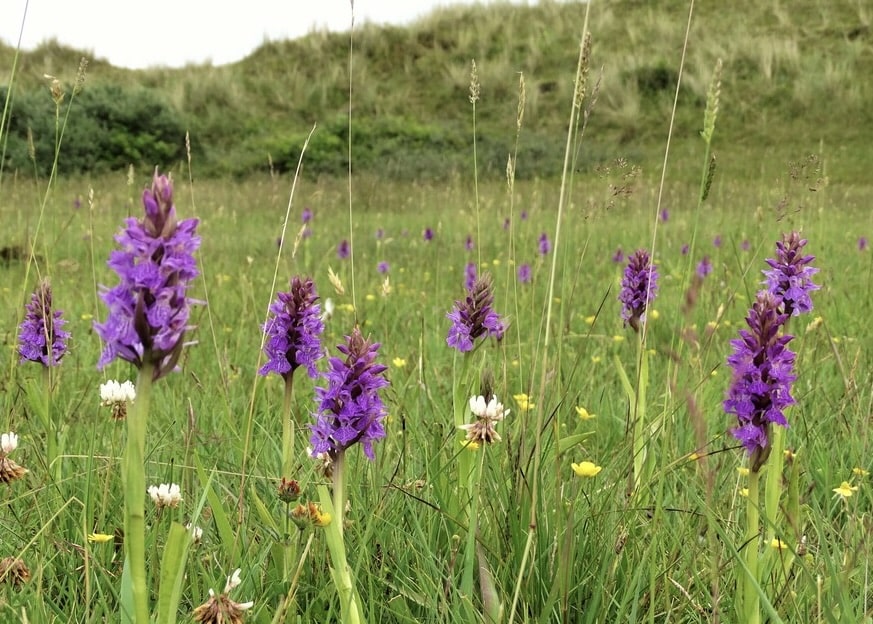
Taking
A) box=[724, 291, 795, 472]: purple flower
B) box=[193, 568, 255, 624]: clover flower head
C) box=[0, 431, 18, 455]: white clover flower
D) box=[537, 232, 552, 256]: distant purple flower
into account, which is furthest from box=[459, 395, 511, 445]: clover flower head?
box=[537, 232, 552, 256]: distant purple flower

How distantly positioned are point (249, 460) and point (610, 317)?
277cm

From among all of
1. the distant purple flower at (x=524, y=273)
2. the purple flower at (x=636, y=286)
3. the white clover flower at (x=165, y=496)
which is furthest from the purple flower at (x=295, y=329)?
the distant purple flower at (x=524, y=273)

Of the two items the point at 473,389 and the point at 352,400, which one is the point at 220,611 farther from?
the point at 473,389

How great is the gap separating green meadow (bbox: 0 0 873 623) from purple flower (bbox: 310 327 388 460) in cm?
6

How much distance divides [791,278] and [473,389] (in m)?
0.79

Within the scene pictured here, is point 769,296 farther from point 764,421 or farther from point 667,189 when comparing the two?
point 667,189

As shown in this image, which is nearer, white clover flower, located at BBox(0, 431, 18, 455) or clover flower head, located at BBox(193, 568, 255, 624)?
clover flower head, located at BBox(193, 568, 255, 624)

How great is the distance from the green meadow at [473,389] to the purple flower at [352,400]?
2.5 inches

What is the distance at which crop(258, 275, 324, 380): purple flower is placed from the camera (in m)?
1.51

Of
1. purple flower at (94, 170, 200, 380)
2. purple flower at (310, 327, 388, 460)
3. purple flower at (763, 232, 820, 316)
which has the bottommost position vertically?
purple flower at (310, 327, 388, 460)

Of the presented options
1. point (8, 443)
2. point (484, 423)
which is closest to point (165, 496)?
point (8, 443)

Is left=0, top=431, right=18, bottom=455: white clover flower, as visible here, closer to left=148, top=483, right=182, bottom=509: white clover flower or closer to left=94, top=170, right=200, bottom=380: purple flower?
left=148, top=483, right=182, bottom=509: white clover flower

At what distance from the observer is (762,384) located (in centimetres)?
130

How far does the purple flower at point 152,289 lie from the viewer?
845 mm
